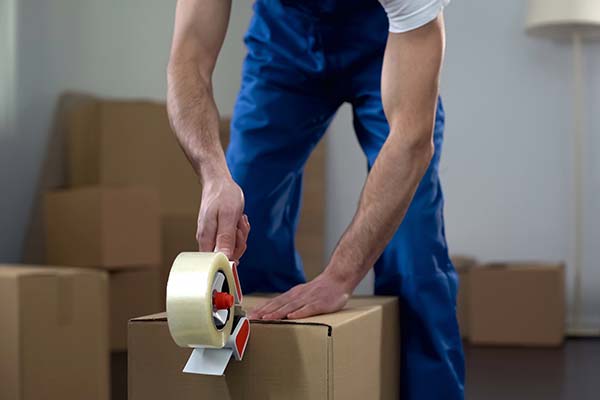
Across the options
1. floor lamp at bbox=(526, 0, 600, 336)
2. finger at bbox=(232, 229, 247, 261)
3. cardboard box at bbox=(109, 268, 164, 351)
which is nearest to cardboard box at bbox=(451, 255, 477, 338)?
floor lamp at bbox=(526, 0, 600, 336)

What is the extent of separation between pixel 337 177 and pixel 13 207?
5.18 feet

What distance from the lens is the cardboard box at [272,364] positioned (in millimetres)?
1112

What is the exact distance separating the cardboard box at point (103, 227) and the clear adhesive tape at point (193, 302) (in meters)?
2.15

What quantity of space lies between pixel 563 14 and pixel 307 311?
2.84m

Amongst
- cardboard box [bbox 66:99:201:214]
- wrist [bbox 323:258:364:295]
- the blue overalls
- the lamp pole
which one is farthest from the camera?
the lamp pole

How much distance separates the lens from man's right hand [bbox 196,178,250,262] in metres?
1.26

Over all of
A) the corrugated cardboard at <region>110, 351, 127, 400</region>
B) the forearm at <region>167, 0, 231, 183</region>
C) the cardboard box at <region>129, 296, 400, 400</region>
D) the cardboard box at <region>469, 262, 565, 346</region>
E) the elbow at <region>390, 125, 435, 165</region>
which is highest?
the forearm at <region>167, 0, 231, 183</region>

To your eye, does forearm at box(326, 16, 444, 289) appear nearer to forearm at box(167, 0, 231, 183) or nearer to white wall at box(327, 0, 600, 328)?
forearm at box(167, 0, 231, 183)

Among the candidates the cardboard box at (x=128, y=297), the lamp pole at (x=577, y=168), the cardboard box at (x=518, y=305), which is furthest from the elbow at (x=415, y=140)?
the lamp pole at (x=577, y=168)

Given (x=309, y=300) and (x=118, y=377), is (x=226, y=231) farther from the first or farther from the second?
(x=118, y=377)

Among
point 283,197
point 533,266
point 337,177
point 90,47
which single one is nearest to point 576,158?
point 533,266

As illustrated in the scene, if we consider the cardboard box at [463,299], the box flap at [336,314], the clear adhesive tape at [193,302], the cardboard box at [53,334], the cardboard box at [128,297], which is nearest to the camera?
the clear adhesive tape at [193,302]

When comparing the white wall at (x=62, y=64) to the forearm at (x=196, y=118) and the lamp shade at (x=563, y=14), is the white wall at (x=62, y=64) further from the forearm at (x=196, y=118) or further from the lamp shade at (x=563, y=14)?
the forearm at (x=196, y=118)

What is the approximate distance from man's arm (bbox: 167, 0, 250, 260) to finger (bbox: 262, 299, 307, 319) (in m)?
0.10
